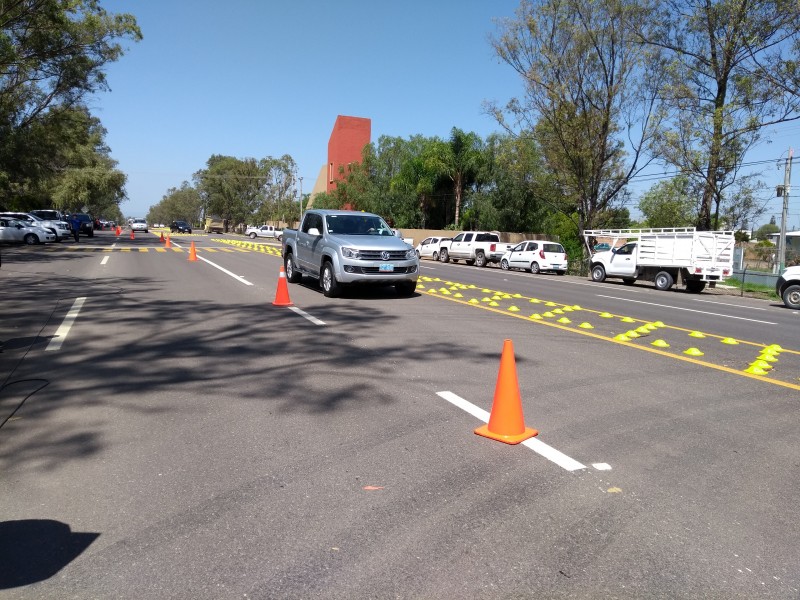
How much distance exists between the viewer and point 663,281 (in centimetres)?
2292

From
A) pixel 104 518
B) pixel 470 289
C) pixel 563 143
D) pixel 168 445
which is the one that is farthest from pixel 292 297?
pixel 563 143

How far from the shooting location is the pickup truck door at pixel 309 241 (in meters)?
14.4

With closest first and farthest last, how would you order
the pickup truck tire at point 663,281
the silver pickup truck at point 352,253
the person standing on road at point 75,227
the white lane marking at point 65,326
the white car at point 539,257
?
the white lane marking at point 65,326, the silver pickup truck at point 352,253, the pickup truck tire at point 663,281, the white car at point 539,257, the person standing on road at point 75,227

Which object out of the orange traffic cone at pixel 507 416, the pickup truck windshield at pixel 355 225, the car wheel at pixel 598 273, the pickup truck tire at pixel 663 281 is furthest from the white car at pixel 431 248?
the orange traffic cone at pixel 507 416

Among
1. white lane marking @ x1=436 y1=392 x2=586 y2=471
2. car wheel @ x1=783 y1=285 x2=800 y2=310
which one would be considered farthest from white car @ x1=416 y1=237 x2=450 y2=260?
white lane marking @ x1=436 y1=392 x2=586 y2=471

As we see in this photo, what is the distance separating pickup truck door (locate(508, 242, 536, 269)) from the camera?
30752 mm

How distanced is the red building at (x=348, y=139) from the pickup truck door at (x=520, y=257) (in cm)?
3719

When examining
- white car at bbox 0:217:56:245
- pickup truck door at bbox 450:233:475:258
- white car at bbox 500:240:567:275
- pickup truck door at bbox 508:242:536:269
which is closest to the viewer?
white car at bbox 500:240:567:275

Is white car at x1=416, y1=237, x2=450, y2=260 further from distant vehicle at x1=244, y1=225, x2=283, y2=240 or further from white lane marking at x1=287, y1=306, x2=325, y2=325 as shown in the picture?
distant vehicle at x1=244, y1=225, x2=283, y2=240

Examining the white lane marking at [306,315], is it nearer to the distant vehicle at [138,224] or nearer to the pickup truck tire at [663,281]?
the pickup truck tire at [663,281]

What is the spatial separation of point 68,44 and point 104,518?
34253 mm

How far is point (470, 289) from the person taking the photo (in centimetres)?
1788

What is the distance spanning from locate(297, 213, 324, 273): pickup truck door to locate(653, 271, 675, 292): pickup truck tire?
14.0m

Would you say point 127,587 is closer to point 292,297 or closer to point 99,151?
point 292,297
